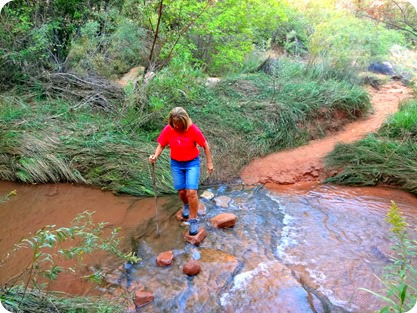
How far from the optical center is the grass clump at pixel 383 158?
5.20m

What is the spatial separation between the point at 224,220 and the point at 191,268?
96 cm

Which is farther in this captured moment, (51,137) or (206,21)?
(206,21)

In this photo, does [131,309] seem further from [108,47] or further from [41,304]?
[108,47]

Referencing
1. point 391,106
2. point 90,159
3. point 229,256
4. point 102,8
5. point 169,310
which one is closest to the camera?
point 169,310

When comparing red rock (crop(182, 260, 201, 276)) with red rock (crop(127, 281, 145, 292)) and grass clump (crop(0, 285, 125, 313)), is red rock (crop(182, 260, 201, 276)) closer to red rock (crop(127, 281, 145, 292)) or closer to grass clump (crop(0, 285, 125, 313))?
red rock (crop(127, 281, 145, 292))

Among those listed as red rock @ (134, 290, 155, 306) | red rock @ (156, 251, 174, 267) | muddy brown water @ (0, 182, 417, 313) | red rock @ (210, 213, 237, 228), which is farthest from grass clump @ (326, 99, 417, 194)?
red rock @ (134, 290, 155, 306)

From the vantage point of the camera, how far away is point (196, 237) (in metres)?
3.76

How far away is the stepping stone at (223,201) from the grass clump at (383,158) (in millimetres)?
1858

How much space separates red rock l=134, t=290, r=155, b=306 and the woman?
38.9 inches

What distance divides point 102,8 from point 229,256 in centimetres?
674

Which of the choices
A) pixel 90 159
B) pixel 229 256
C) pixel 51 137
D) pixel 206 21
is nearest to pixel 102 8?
pixel 206 21

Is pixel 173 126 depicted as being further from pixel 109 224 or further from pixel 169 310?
pixel 169 310

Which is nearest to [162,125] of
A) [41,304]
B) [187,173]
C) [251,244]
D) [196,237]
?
[187,173]

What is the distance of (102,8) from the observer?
7777 millimetres
